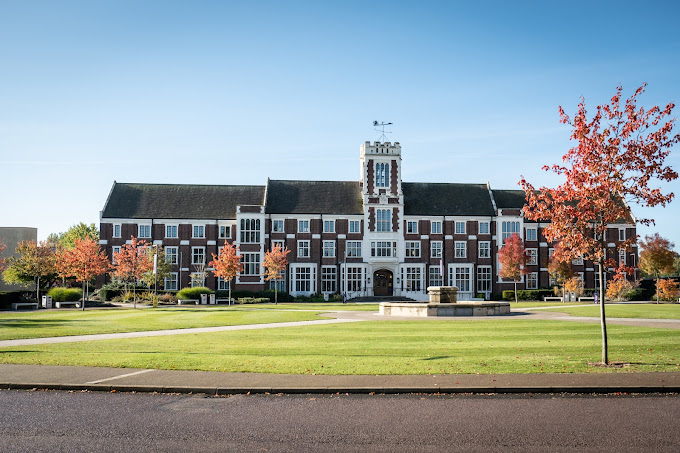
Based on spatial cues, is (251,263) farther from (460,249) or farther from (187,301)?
(460,249)

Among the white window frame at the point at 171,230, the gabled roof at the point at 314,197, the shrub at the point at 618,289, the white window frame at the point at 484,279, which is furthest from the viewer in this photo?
the white window frame at the point at 484,279

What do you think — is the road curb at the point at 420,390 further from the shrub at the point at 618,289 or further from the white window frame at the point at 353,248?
the white window frame at the point at 353,248

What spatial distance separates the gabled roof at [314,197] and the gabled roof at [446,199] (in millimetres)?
5938

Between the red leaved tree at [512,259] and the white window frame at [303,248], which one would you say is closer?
the red leaved tree at [512,259]

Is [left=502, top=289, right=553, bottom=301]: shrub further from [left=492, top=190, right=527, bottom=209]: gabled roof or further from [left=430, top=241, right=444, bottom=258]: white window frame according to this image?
[left=492, top=190, right=527, bottom=209]: gabled roof

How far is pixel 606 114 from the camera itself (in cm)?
1443

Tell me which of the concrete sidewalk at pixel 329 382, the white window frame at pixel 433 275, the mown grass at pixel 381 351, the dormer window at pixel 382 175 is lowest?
the mown grass at pixel 381 351

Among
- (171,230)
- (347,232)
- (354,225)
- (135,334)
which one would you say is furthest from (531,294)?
(135,334)

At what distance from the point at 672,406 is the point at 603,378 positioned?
6.38 feet

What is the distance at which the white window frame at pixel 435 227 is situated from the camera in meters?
65.8

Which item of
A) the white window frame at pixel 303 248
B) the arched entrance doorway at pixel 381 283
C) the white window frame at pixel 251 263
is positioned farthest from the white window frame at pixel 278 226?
the arched entrance doorway at pixel 381 283

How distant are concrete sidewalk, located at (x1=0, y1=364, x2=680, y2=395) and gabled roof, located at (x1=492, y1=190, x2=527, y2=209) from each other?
185 feet

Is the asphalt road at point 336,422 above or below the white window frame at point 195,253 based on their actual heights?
below

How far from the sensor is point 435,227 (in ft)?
216
